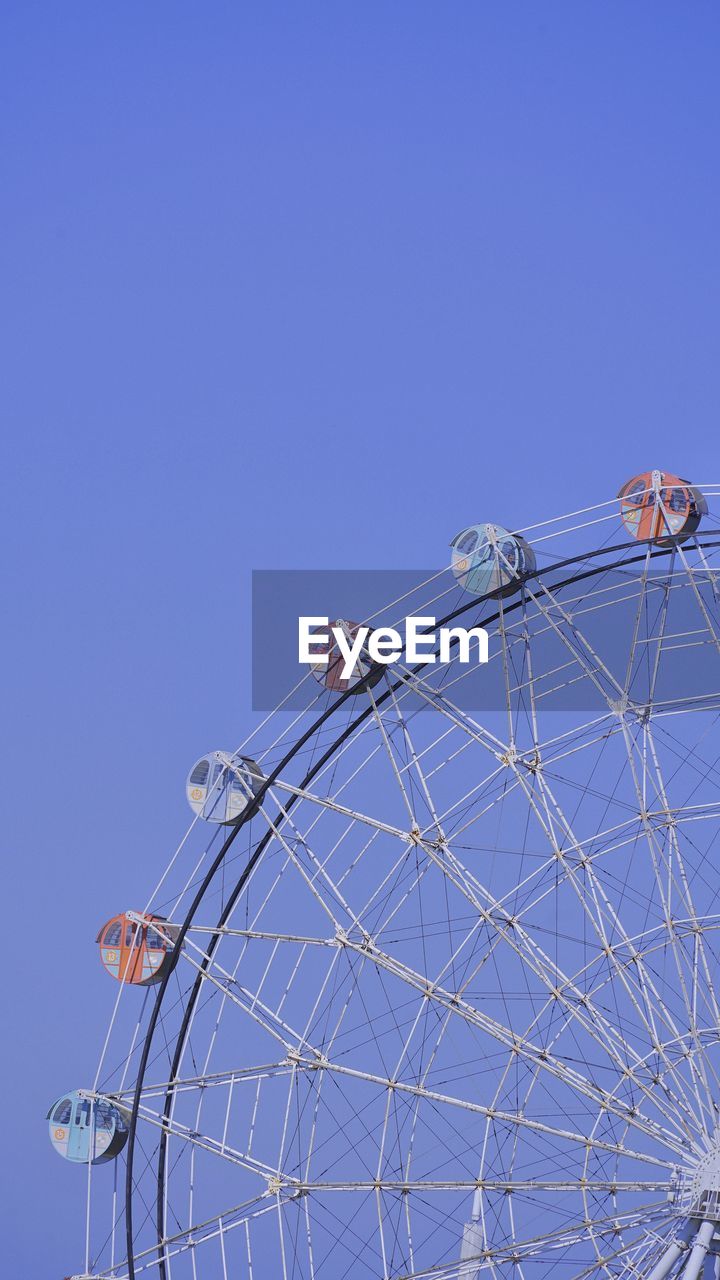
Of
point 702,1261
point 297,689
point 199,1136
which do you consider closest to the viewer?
point 702,1261

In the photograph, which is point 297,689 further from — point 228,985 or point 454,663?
point 228,985

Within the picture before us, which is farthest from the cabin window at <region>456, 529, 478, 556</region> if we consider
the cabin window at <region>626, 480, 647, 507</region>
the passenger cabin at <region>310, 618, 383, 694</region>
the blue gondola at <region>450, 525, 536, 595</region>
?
the cabin window at <region>626, 480, 647, 507</region>

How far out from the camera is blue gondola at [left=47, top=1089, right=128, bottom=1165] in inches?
1492

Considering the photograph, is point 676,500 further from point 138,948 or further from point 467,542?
point 138,948

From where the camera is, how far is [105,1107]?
38.0m

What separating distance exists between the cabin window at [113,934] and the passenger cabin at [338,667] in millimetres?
5649

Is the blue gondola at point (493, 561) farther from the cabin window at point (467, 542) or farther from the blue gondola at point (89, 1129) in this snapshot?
the blue gondola at point (89, 1129)

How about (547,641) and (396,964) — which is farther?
(547,641)

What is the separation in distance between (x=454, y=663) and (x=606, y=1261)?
33.9 feet

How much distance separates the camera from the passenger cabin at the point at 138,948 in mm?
38125

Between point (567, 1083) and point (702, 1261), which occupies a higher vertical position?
point (567, 1083)

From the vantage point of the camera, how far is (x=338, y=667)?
38062mm

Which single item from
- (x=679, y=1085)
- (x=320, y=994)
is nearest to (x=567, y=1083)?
(x=679, y=1085)

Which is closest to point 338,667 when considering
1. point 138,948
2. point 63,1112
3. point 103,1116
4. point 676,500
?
point 138,948
